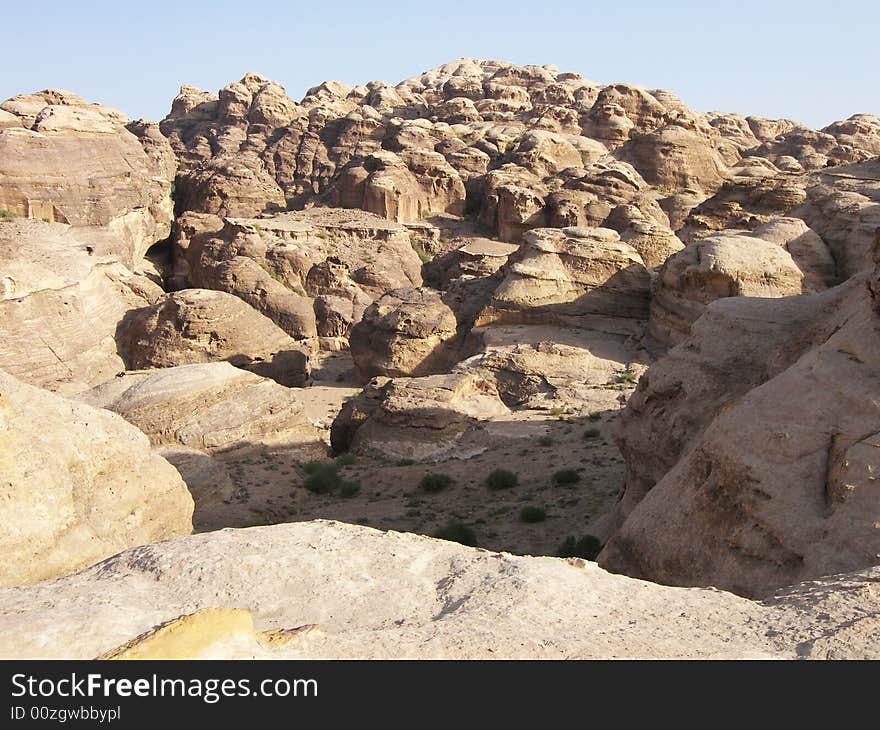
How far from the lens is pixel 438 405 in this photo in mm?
16219

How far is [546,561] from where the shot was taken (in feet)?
15.9

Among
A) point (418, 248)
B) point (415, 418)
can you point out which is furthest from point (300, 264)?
point (415, 418)

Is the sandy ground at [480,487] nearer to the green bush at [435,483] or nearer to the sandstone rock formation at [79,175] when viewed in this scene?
the green bush at [435,483]

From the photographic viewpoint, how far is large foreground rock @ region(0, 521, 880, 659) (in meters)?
3.57

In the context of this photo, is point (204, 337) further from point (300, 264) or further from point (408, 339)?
point (300, 264)

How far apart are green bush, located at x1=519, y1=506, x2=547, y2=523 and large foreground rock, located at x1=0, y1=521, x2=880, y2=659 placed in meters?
6.92

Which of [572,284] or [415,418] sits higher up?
[572,284]

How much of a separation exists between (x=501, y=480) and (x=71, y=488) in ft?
25.8

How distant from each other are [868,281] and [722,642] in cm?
514

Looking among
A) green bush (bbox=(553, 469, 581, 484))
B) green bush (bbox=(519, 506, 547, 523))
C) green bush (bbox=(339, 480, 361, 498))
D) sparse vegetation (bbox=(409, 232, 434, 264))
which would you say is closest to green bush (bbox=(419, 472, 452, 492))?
green bush (bbox=(339, 480, 361, 498))

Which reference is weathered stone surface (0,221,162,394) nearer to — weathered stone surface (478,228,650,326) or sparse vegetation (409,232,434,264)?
weathered stone surface (478,228,650,326)

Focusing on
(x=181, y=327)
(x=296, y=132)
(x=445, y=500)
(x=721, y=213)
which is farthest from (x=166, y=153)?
(x=445, y=500)

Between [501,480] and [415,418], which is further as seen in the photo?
[415,418]
